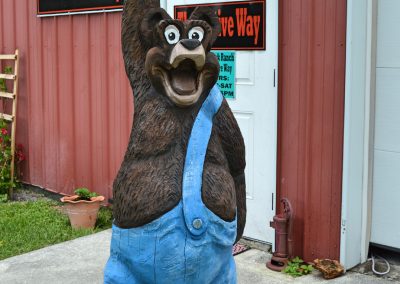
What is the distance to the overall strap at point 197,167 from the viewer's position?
237 centimetres

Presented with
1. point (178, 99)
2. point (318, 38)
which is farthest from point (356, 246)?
point (178, 99)

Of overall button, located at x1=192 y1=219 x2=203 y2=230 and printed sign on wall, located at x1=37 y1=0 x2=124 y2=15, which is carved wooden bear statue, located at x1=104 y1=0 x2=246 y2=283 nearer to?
overall button, located at x1=192 y1=219 x2=203 y2=230

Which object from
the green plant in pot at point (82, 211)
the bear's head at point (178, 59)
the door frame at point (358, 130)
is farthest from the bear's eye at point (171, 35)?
the green plant in pot at point (82, 211)

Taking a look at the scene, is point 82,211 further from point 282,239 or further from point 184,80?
point 184,80

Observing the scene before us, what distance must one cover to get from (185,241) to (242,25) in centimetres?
285

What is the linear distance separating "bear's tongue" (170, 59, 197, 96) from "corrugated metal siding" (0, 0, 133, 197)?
378 centimetres

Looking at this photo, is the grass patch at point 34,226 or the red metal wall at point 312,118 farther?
the grass patch at point 34,226

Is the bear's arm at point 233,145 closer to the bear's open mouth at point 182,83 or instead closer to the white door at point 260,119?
the bear's open mouth at point 182,83

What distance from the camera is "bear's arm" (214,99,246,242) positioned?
2572 mm

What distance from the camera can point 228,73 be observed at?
16.6ft

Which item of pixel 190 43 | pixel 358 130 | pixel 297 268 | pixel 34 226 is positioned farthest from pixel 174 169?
pixel 34 226

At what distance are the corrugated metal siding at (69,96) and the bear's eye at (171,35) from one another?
3818mm

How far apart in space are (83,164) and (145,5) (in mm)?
4399

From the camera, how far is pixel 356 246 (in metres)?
4.52
